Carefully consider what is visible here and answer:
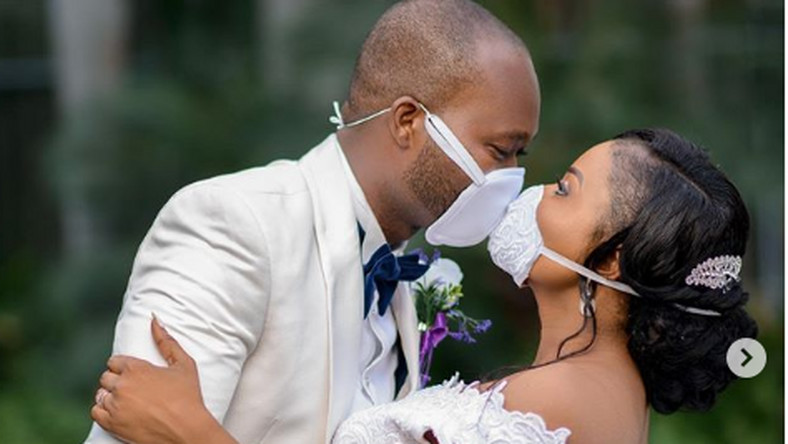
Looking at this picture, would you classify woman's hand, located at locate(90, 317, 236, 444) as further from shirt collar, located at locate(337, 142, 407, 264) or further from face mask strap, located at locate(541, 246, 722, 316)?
face mask strap, located at locate(541, 246, 722, 316)

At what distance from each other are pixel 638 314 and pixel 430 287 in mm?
768

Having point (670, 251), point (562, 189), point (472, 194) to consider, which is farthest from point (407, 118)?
point (670, 251)

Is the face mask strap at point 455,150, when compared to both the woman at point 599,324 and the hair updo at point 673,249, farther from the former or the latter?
the hair updo at point 673,249

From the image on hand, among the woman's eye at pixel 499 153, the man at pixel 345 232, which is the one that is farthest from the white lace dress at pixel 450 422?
the woman's eye at pixel 499 153

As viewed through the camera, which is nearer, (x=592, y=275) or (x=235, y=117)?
(x=592, y=275)

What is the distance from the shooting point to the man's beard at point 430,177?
4156mm

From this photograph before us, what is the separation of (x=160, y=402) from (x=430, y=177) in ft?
3.21

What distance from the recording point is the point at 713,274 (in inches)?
149

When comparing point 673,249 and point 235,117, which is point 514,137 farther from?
point 235,117

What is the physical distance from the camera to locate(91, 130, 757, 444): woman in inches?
142

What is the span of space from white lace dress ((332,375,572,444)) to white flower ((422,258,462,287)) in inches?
27.1

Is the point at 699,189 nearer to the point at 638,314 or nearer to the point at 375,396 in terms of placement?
the point at 638,314

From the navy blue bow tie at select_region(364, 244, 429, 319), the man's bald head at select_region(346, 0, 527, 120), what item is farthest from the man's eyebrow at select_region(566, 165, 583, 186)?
the navy blue bow tie at select_region(364, 244, 429, 319)

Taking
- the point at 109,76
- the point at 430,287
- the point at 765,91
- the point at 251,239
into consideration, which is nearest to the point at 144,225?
the point at 109,76
